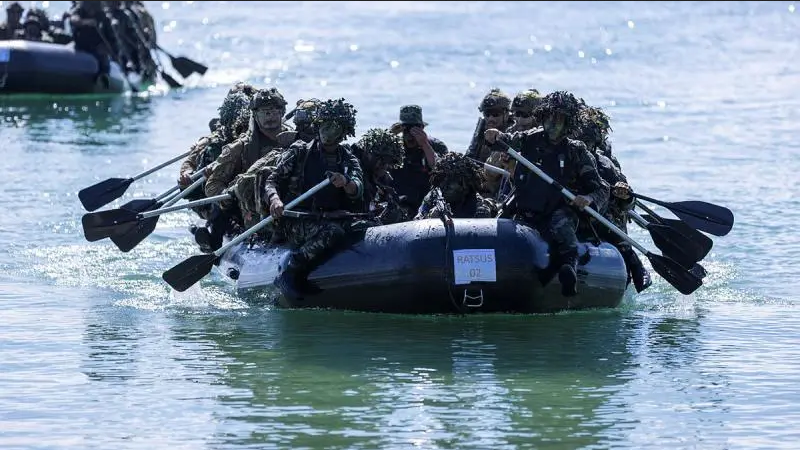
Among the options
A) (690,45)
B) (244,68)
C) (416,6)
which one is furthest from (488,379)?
(416,6)

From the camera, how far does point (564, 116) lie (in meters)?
15.2

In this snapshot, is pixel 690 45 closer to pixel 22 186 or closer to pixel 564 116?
pixel 22 186

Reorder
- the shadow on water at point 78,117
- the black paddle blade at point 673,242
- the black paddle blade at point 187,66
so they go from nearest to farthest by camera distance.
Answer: the black paddle blade at point 673,242
the shadow on water at point 78,117
the black paddle blade at point 187,66

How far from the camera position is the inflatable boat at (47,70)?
33812 millimetres

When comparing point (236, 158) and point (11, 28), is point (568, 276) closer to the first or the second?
point (236, 158)

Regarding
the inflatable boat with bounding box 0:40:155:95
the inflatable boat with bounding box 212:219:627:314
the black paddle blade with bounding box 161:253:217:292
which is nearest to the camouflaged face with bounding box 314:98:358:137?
the inflatable boat with bounding box 212:219:627:314

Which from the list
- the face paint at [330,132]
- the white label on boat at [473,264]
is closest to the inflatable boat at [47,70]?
the face paint at [330,132]

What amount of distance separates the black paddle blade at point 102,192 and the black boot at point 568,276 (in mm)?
5681

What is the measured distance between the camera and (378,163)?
51.7ft

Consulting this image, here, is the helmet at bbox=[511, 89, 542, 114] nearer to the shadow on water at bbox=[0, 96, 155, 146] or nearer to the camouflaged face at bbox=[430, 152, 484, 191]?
the camouflaged face at bbox=[430, 152, 484, 191]

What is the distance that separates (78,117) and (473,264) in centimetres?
2036

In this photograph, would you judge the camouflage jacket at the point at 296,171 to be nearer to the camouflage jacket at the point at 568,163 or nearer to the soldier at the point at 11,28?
the camouflage jacket at the point at 568,163

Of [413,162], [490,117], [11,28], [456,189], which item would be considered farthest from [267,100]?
[11,28]

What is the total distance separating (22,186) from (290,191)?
33.2ft
